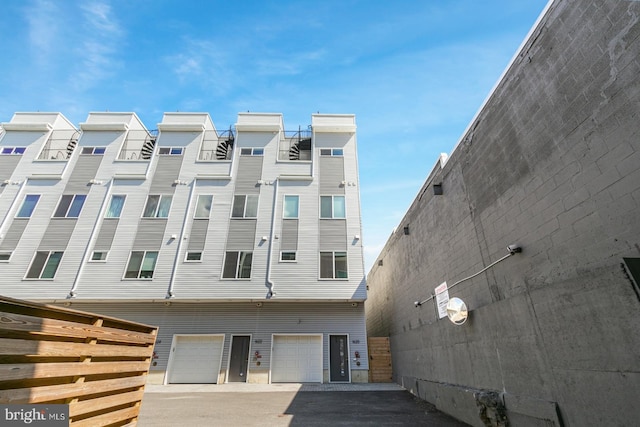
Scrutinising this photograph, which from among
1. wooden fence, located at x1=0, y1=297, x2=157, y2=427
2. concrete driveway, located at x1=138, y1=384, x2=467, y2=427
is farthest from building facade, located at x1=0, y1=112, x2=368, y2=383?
wooden fence, located at x1=0, y1=297, x2=157, y2=427

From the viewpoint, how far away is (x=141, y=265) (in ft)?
43.2

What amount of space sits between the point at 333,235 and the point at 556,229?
33.2 ft

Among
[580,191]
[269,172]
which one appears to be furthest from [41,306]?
[269,172]

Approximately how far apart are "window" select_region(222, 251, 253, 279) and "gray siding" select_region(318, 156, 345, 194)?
512 cm

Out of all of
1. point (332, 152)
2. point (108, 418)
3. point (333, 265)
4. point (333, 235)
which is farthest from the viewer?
→ point (332, 152)

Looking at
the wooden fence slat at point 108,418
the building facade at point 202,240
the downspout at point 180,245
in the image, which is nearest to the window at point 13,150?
the building facade at point 202,240

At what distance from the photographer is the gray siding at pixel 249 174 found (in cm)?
1512

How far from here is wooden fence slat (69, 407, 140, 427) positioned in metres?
3.07

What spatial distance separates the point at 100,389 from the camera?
3318 millimetres

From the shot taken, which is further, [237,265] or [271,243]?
[271,243]

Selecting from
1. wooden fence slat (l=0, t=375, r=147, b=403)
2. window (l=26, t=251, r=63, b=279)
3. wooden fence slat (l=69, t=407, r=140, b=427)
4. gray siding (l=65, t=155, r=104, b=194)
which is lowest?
wooden fence slat (l=69, t=407, r=140, b=427)

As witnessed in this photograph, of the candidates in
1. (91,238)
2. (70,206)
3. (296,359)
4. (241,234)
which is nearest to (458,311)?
(296,359)

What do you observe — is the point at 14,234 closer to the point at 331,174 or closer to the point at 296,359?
the point at 296,359

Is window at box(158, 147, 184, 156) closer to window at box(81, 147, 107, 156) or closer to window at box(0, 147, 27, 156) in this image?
window at box(81, 147, 107, 156)
